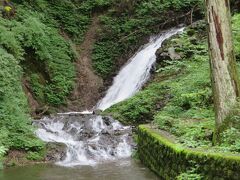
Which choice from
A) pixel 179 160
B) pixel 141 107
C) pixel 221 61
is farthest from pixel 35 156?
pixel 221 61

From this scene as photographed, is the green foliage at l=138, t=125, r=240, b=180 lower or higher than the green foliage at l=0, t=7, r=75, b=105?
lower

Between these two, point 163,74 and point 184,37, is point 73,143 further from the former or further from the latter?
point 184,37

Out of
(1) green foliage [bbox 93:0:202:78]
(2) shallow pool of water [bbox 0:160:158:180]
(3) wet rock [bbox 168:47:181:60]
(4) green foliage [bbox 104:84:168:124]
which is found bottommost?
(2) shallow pool of water [bbox 0:160:158:180]

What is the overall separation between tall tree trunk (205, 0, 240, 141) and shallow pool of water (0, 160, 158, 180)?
2.40 metres

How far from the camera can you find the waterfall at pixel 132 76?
19500 millimetres

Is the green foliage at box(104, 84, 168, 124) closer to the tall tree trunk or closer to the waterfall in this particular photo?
the waterfall

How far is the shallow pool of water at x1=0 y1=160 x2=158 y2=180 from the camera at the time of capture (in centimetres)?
913

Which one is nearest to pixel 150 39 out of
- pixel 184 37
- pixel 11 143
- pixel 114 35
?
pixel 114 35

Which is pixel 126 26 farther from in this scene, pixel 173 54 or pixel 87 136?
pixel 87 136

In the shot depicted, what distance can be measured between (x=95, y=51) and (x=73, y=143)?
12651mm

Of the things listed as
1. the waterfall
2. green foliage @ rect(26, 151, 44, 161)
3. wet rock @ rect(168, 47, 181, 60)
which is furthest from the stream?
the waterfall

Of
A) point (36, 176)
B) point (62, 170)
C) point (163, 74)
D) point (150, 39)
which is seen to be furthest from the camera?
point (150, 39)

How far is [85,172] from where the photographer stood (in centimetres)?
982

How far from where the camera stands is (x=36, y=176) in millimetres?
9516
